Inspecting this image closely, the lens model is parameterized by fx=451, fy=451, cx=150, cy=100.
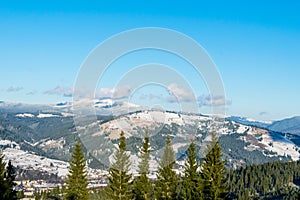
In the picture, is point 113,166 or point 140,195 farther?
point 140,195

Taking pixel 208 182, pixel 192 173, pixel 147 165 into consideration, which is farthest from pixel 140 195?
pixel 208 182

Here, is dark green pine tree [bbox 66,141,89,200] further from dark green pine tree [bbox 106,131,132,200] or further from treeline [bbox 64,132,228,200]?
dark green pine tree [bbox 106,131,132,200]

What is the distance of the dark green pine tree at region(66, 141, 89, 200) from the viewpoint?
271 ft

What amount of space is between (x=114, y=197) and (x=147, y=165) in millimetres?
8915

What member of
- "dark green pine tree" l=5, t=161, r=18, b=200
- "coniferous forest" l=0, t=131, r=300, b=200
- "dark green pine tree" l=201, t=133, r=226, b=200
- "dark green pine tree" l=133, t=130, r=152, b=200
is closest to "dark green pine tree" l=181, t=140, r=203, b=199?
"coniferous forest" l=0, t=131, r=300, b=200

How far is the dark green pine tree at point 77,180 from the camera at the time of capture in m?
82.7

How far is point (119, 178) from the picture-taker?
76688 millimetres

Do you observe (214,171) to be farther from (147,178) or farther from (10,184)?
(10,184)

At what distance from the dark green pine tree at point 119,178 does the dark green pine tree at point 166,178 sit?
7051mm

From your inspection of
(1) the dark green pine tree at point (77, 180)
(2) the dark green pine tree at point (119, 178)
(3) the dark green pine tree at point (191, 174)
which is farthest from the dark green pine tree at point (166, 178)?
(1) the dark green pine tree at point (77, 180)

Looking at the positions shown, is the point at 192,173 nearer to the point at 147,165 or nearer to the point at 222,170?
the point at 147,165

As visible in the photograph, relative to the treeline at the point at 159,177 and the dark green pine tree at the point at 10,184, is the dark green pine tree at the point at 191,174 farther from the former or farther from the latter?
the dark green pine tree at the point at 10,184

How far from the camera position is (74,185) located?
272 ft

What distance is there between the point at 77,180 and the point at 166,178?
16572mm
